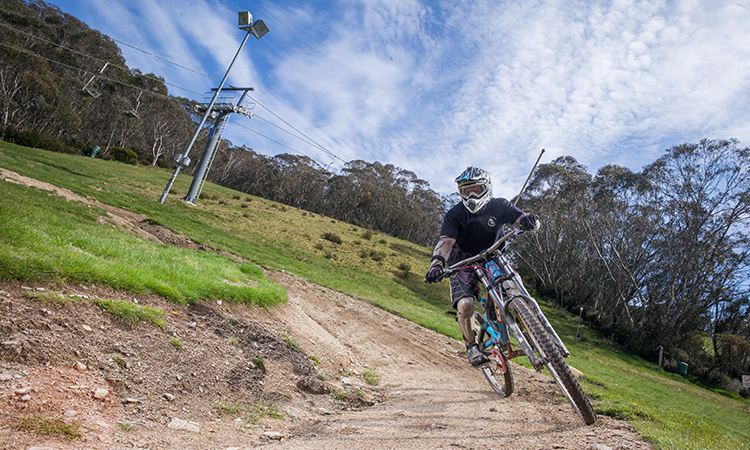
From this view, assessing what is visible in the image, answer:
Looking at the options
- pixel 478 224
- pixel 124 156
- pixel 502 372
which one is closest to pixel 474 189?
pixel 478 224

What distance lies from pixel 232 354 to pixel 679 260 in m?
35.7

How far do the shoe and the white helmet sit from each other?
186cm

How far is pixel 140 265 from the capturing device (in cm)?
534

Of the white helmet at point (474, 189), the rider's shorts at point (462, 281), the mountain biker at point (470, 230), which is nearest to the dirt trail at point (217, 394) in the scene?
the mountain biker at point (470, 230)

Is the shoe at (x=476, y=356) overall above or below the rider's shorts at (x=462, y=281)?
below

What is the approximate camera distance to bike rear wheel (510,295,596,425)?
3.03 metres

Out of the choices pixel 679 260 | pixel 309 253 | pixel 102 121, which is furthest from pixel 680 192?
pixel 102 121

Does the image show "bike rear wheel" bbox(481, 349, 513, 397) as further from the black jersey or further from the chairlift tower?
the chairlift tower

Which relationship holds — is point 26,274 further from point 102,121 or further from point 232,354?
point 102,121

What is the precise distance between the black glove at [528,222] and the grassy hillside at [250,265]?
7.75 feet

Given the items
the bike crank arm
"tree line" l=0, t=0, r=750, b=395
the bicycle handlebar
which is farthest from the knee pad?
"tree line" l=0, t=0, r=750, b=395

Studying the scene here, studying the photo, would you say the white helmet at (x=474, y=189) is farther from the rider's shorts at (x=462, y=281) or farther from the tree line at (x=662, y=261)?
the tree line at (x=662, y=261)

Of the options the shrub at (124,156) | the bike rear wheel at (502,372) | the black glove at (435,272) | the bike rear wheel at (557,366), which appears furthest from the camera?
the shrub at (124,156)

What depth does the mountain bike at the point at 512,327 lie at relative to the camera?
3102mm
